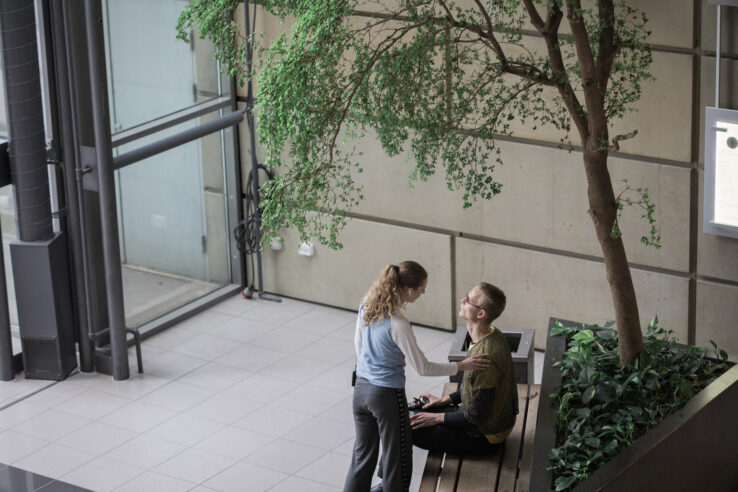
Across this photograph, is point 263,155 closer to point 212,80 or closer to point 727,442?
point 212,80

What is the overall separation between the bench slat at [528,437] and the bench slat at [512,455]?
0.09 ft

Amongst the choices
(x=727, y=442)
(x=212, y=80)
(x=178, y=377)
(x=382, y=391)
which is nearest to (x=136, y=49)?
(x=212, y=80)

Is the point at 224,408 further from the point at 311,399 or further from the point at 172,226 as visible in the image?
the point at 172,226

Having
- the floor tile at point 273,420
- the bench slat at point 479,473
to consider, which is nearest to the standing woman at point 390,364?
the bench slat at point 479,473

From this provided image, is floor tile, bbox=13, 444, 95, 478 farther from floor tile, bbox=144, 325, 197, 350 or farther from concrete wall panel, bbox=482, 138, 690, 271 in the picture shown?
concrete wall panel, bbox=482, 138, 690, 271

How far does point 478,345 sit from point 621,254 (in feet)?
3.39

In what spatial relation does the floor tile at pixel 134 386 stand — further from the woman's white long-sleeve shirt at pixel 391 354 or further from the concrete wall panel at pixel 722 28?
the concrete wall panel at pixel 722 28

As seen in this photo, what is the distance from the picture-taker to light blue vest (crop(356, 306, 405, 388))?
5449 mm

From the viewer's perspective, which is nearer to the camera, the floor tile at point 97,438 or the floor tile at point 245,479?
the floor tile at point 245,479

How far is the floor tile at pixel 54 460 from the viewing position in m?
6.89

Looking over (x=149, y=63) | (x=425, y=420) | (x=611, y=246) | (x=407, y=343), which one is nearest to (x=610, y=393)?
(x=611, y=246)

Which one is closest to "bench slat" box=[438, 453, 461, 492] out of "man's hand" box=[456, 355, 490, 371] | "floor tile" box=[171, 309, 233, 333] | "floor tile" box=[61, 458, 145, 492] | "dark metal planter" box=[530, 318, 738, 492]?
"dark metal planter" box=[530, 318, 738, 492]

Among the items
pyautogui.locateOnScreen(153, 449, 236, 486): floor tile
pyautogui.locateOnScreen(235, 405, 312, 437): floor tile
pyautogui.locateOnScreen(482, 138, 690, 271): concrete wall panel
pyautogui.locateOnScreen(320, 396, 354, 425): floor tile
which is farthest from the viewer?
pyautogui.locateOnScreen(482, 138, 690, 271): concrete wall panel

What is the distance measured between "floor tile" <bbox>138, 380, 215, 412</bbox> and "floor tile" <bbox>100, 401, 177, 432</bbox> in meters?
0.07
